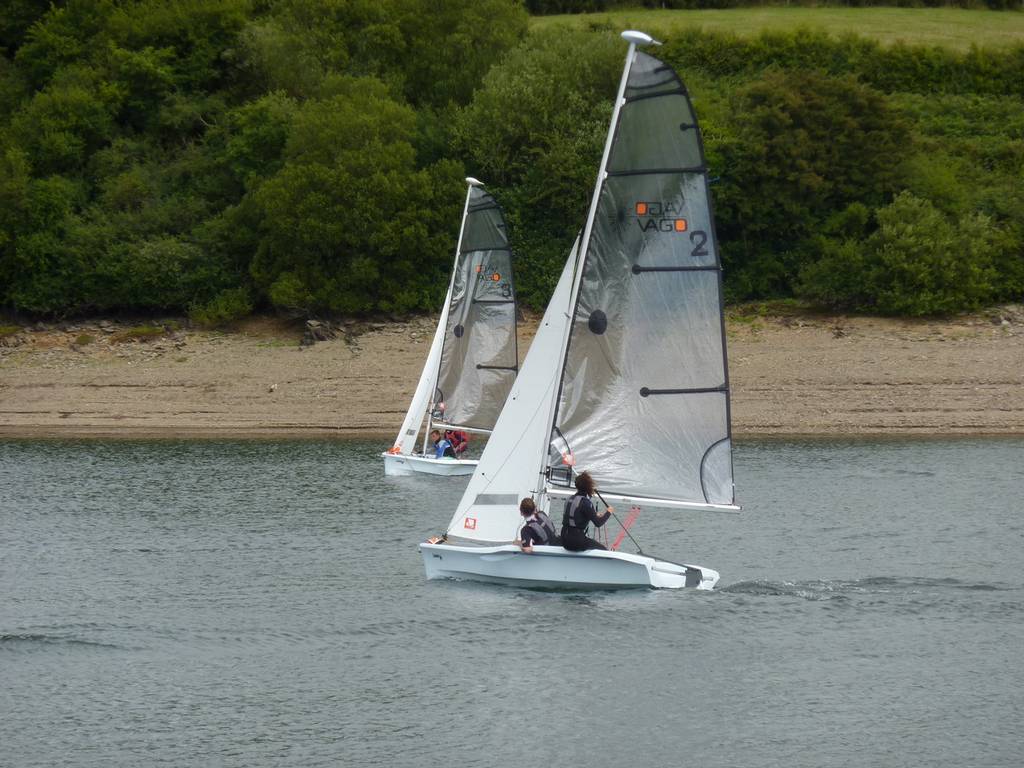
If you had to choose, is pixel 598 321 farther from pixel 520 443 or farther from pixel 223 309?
pixel 223 309

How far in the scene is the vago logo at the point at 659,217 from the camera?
67.7 feet

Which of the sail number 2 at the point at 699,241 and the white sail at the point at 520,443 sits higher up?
the sail number 2 at the point at 699,241

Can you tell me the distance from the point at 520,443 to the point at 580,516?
72.5 inches

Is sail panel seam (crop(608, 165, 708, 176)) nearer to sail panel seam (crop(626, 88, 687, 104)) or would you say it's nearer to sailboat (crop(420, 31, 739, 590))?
sailboat (crop(420, 31, 739, 590))

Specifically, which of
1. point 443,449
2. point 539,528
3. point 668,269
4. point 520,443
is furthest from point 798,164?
point 539,528

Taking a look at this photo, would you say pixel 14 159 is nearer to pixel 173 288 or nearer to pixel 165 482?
pixel 173 288

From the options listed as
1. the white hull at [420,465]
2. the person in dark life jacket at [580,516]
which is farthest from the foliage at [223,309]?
the person in dark life jacket at [580,516]

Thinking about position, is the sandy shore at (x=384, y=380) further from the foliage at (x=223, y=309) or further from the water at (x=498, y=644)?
the water at (x=498, y=644)

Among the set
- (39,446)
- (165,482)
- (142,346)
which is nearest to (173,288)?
(142,346)

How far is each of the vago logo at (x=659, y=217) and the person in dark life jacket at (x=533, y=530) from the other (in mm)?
4605

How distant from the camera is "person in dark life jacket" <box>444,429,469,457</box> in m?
36.5

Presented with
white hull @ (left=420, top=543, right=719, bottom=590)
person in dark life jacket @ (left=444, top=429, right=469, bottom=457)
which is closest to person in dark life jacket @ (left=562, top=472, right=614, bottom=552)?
white hull @ (left=420, top=543, right=719, bottom=590)

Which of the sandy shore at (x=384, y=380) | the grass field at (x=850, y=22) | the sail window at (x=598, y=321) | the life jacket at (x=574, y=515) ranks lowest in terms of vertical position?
the sandy shore at (x=384, y=380)

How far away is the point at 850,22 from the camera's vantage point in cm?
6975
